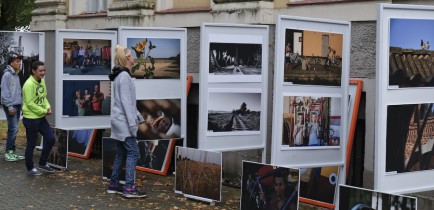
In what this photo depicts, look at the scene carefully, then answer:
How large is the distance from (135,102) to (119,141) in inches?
21.7

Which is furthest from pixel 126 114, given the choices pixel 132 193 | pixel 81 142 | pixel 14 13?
pixel 14 13

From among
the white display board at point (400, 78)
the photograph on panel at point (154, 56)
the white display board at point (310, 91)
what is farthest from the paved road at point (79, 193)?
the white display board at point (400, 78)

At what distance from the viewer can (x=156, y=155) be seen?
10227 mm

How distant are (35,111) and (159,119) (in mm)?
2099

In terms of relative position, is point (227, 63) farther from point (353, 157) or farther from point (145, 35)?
point (353, 157)

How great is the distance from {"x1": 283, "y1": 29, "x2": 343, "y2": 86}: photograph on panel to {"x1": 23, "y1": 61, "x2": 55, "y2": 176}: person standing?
4398 mm

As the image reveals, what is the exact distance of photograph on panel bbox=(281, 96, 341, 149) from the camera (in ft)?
22.1

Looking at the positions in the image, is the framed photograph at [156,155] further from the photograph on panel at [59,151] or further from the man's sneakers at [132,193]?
the man's sneakers at [132,193]

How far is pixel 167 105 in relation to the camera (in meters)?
8.78

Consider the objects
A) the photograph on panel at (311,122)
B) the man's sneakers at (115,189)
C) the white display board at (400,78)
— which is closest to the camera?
the white display board at (400,78)

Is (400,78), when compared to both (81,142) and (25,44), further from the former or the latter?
(25,44)

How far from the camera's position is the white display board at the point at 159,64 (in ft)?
28.3

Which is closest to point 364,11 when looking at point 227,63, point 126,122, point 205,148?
point 227,63

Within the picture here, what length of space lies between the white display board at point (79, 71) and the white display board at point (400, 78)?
18.8ft
